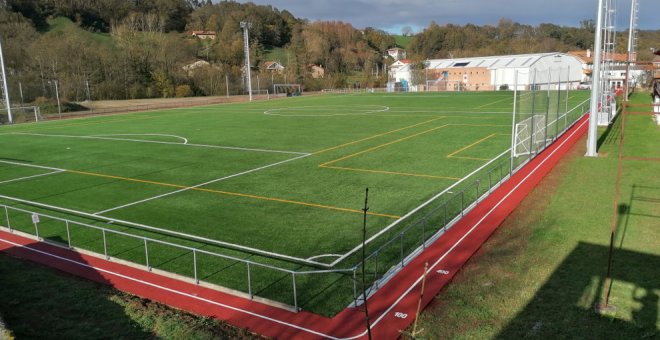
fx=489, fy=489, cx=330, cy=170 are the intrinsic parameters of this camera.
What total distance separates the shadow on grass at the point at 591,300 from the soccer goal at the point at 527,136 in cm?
999

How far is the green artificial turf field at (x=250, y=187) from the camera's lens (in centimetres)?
1278

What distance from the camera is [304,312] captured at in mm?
9648

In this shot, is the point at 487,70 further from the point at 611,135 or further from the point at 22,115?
the point at 22,115

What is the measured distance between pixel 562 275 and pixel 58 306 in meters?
10.6

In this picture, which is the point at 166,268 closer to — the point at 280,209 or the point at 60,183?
the point at 280,209

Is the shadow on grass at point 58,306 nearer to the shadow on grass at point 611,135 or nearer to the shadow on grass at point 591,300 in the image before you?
the shadow on grass at point 591,300

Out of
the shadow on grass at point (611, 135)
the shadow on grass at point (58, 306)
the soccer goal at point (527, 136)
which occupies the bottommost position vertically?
the shadow on grass at point (58, 306)

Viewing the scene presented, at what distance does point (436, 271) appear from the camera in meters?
11.1

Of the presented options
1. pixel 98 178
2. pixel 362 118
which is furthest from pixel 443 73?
pixel 98 178

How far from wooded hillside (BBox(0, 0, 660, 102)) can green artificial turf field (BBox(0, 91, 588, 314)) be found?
4774cm

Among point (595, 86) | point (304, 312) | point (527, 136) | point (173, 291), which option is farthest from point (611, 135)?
point (173, 291)

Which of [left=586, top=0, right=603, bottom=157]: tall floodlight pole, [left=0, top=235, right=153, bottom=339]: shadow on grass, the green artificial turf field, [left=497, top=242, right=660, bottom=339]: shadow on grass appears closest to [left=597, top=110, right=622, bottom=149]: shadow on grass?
[left=586, top=0, right=603, bottom=157]: tall floodlight pole

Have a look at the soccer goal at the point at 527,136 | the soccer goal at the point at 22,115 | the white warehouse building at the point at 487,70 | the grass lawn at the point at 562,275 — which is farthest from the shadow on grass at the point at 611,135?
the white warehouse building at the point at 487,70

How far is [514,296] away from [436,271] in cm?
179
